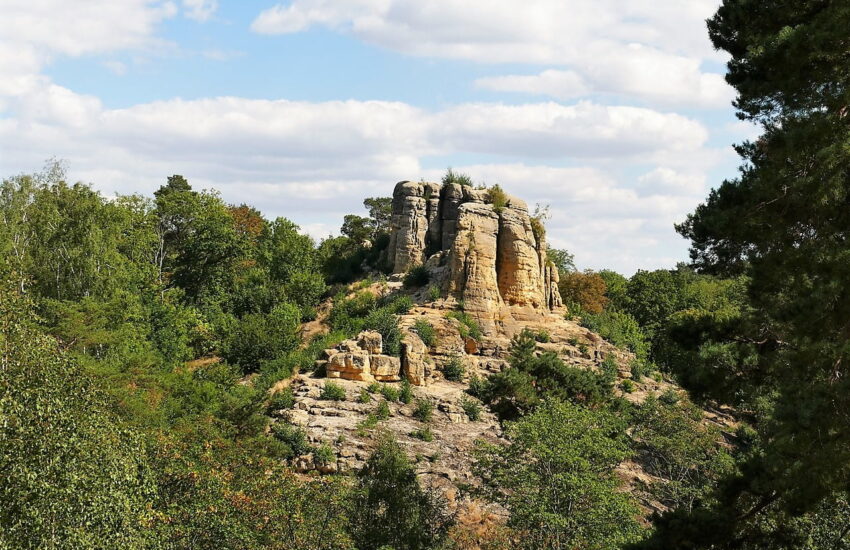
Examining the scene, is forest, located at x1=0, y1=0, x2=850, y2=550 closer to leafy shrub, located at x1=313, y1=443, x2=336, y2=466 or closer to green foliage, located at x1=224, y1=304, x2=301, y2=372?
green foliage, located at x1=224, y1=304, x2=301, y2=372

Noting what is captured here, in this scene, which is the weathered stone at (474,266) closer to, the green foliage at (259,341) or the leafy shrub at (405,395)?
the leafy shrub at (405,395)

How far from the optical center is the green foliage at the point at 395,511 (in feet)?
84.9

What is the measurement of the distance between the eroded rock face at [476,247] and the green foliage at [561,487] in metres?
16.1

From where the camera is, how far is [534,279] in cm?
4659

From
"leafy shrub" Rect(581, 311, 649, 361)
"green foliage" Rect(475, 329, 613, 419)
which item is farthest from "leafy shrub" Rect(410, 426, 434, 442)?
"leafy shrub" Rect(581, 311, 649, 361)

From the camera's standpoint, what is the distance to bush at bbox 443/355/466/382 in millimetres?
40781

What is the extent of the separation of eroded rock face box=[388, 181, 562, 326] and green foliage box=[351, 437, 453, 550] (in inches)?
658

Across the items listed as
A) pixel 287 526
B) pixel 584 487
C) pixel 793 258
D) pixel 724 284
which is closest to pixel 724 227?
pixel 793 258

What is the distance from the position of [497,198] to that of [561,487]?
24286 mm

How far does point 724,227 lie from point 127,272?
39.9 metres

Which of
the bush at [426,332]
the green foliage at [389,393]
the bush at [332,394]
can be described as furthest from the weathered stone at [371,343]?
the bush at [332,394]

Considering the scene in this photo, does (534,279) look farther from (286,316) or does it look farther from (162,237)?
(162,237)

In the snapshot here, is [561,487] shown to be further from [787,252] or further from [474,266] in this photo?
[474,266]

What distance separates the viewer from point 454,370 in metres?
40.8
